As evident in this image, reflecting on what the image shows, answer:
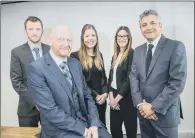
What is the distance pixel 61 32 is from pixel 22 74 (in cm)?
57

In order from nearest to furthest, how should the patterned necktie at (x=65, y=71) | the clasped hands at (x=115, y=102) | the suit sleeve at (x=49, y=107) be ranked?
1. the suit sleeve at (x=49, y=107)
2. the patterned necktie at (x=65, y=71)
3. the clasped hands at (x=115, y=102)

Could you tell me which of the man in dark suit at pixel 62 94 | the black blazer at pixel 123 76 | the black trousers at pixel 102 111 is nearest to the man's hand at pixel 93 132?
the man in dark suit at pixel 62 94

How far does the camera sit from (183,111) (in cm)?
250

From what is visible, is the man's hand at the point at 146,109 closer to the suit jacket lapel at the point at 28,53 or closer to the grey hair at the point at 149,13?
the grey hair at the point at 149,13

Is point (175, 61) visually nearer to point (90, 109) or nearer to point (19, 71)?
point (90, 109)

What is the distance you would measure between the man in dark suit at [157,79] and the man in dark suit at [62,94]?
45 centimetres

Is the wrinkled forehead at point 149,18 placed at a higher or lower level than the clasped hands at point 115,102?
higher

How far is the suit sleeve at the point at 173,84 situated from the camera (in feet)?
7.51

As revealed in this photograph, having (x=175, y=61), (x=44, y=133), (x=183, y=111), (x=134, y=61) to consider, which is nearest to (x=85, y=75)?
(x=134, y=61)

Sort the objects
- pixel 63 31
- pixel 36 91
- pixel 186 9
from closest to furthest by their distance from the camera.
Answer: pixel 36 91
pixel 63 31
pixel 186 9

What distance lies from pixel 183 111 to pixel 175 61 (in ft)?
1.84

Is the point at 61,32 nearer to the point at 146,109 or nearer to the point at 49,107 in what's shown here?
the point at 49,107

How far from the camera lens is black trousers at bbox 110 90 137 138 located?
2.49 meters

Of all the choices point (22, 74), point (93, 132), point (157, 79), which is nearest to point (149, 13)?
point (157, 79)
